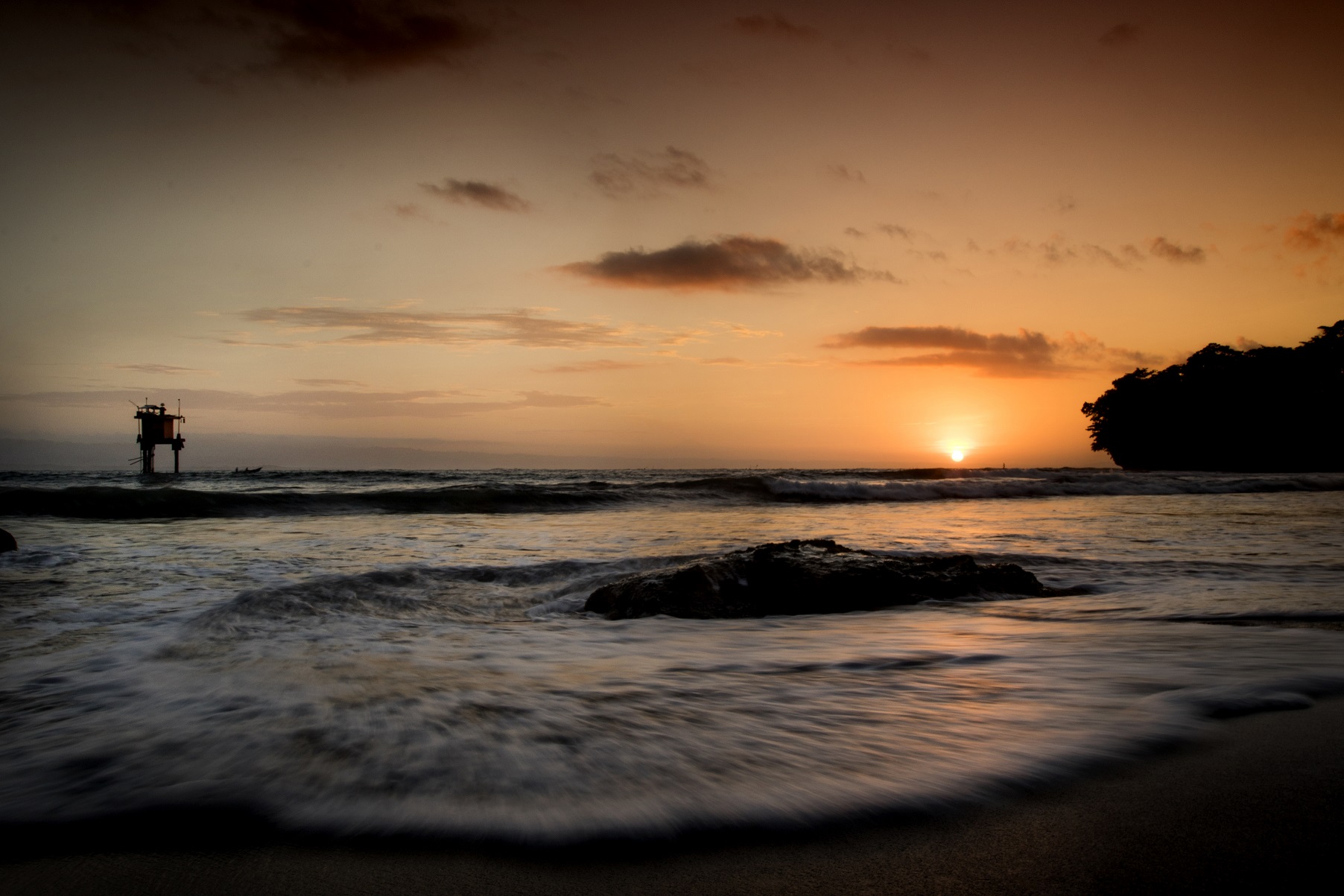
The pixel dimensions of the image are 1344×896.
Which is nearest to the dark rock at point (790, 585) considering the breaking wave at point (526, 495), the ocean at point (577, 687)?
the ocean at point (577, 687)

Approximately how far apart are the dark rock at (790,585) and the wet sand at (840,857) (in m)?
2.95

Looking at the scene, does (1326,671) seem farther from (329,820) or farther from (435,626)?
(435,626)

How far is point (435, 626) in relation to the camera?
416 centimetres

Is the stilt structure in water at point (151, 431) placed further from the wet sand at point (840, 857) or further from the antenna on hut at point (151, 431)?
the wet sand at point (840, 857)

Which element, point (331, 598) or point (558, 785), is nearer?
point (558, 785)

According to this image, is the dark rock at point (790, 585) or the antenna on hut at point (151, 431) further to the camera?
the antenna on hut at point (151, 431)

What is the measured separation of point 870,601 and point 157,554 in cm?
698

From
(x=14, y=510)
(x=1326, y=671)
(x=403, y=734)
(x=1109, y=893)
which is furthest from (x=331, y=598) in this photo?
(x=14, y=510)

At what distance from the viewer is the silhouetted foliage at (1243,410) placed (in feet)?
165

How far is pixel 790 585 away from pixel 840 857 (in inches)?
132

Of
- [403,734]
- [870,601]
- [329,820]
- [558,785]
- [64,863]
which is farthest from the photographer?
[870,601]

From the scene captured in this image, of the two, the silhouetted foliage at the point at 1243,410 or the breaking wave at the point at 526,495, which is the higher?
the silhouetted foliage at the point at 1243,410

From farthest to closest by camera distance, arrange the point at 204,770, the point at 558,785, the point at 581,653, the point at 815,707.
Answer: the point at 581,653 → the point at 815,707 → the point at 204,770 → the point at 558,785

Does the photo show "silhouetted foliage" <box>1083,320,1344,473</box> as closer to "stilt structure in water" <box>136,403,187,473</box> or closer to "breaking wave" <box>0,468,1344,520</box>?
"breaking wave" <box>0,468,1344,520</box>
